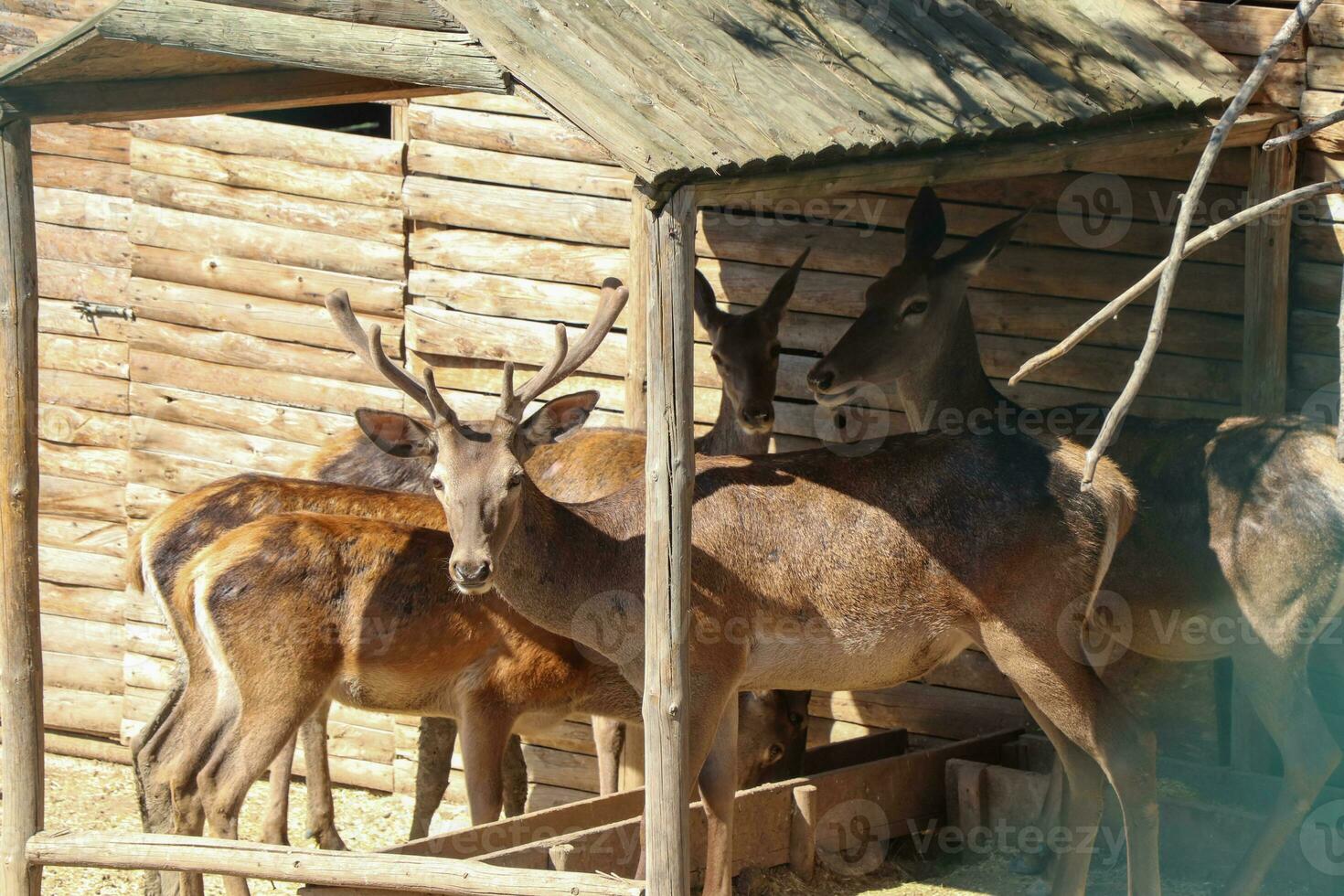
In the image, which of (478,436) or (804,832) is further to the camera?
(804,832)

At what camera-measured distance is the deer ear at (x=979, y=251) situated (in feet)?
24.2

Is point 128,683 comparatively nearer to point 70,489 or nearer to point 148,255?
point 70,489

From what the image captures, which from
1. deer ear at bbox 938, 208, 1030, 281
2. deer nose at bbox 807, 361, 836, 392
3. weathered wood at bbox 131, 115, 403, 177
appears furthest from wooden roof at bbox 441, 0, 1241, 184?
weathered wood at bbox 131, 115, 403, 177

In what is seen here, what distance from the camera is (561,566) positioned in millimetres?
6391

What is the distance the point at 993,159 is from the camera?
6.09 metres

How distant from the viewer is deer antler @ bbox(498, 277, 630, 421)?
625 cm

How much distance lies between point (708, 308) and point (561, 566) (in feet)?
6.70

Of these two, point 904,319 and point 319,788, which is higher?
point 904,319

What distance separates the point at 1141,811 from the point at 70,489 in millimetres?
6838

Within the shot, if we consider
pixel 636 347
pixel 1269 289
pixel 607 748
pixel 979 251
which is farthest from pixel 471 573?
pixel 1269 289

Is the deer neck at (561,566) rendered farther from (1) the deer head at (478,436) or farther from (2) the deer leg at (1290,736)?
(2) the deer leg at (1290,736)

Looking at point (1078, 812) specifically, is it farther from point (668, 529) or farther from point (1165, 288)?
point (1165, 288)

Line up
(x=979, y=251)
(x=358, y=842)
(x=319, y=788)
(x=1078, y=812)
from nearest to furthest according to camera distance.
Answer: (x=1078, y=812) < (x=979, y=251) < (x=319, y=788) < (x=358, y=842)

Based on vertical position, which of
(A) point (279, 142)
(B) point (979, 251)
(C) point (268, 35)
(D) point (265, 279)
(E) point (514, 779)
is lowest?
(E) point (514, 779)
